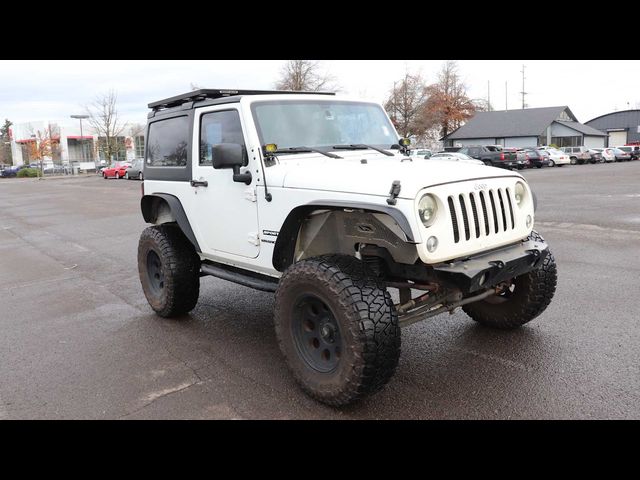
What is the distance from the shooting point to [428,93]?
2398 inches

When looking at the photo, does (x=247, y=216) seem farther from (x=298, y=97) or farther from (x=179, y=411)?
(x=179, y=411)

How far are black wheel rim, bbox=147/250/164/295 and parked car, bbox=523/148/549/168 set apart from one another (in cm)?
3551

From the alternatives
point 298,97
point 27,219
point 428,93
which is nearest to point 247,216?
point 298,97

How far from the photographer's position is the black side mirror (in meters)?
4.06

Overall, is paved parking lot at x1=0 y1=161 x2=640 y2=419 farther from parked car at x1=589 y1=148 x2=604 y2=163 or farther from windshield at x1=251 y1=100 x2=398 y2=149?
parked car at x1=589 y1=148 x2=604 y2=163

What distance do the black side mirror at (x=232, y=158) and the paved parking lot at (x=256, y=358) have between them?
1.55 metres

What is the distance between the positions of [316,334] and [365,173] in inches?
46.5

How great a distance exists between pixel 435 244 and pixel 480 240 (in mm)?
461

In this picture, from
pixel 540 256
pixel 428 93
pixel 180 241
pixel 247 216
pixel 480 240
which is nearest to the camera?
pixel 480 240

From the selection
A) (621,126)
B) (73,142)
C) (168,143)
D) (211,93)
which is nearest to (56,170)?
(73,142)

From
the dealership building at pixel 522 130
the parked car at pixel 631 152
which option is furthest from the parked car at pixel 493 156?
the dealership building at pixel 522 130

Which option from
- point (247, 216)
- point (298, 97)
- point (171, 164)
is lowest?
point (247, 216)

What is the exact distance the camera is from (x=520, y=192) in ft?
13.5

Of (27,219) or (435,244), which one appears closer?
(435,244)
